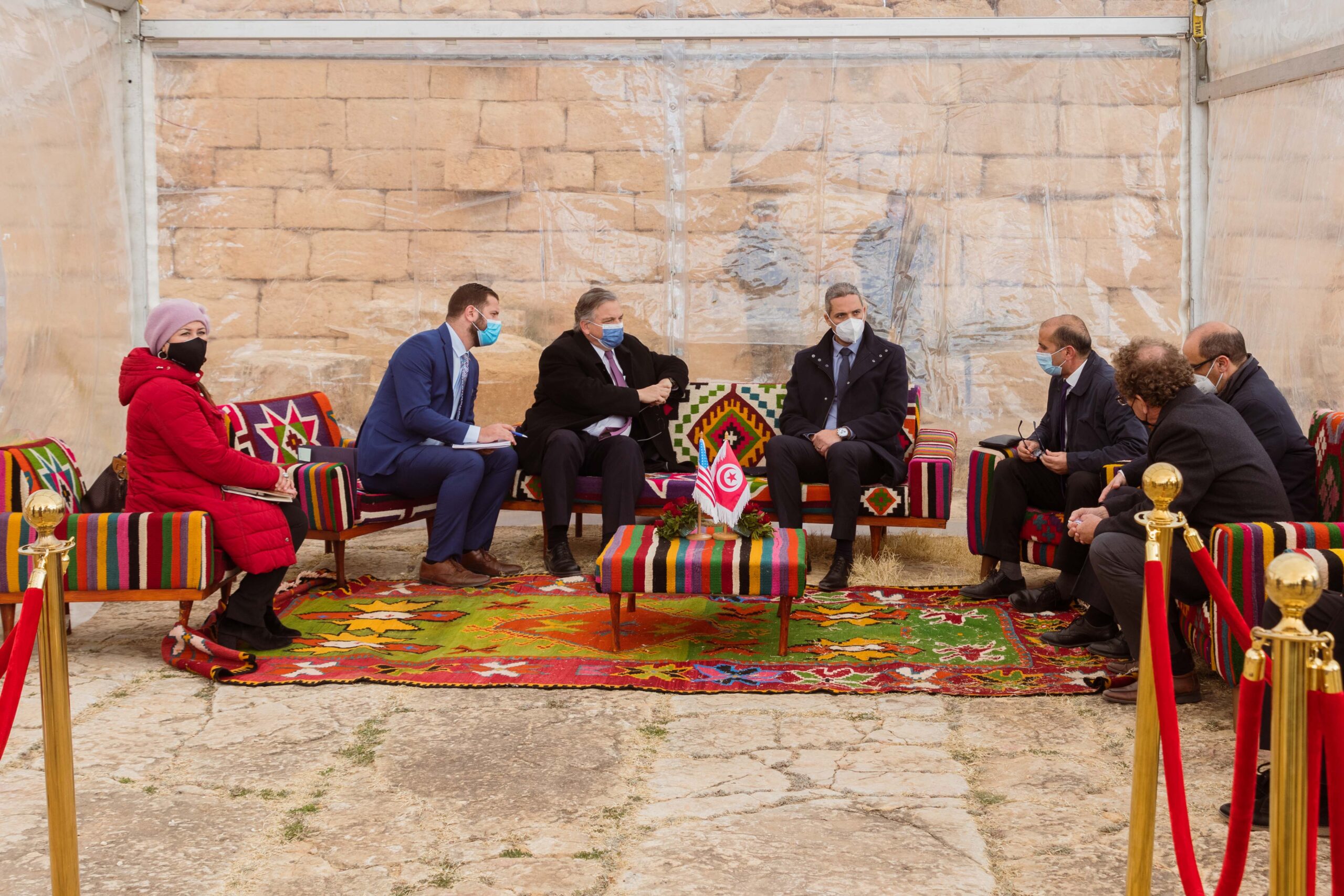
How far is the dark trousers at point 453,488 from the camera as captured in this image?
5.98m

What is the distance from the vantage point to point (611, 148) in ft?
25.3

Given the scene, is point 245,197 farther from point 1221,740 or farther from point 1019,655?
point 1221,740

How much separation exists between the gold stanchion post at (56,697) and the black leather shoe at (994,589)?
4174 millimetres

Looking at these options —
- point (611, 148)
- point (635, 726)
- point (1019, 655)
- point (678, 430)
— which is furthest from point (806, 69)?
point (635, 726)

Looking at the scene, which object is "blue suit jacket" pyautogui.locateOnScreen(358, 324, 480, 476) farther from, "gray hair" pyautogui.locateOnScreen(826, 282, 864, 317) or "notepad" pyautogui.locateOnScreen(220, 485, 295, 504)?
"gray hair" pyautogui.locateOnScreen(826, 282, 864, 317)

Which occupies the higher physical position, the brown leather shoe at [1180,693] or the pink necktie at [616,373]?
the pink necktie at [616,373]

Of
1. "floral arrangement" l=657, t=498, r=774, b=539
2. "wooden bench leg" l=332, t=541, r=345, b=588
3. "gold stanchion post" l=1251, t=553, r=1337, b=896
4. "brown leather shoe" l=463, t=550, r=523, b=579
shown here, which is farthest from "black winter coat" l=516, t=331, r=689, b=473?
"gold stanchion post" l=1251, t=553, r=1337, b=896

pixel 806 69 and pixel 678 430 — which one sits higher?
pixel 806 69

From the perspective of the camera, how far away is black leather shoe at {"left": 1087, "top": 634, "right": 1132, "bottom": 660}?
469 cm

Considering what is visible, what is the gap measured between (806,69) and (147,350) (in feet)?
14.5

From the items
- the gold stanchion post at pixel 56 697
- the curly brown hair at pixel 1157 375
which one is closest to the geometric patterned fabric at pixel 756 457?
the curly brown hair at pixel 1157 375

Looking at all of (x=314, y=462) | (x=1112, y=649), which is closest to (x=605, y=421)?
Answer: (x=314, y=462)

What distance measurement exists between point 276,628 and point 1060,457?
3286 millimetres

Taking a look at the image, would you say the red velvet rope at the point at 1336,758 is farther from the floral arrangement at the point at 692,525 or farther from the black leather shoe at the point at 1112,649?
the floral arrangement at the point at 692,525
